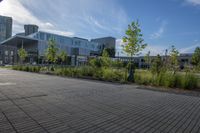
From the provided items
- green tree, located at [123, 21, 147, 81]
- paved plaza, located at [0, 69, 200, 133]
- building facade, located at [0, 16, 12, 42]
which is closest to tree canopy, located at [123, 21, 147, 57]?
green tree, located at [123, 21, 147, 81]

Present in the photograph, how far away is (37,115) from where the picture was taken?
163 inches

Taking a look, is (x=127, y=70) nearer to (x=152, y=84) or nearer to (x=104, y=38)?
(x=152, y=84)

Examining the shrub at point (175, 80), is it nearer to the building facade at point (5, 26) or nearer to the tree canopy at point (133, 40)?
the tree canopy at point (133, 40)

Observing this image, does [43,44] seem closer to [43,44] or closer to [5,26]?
[43,44]

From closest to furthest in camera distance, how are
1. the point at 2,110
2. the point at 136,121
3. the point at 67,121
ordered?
the point at 67,121 < the point at 136,121 < the point at 2,110

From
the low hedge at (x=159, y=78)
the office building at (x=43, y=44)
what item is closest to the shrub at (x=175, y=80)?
the low hedge at (x=159, y=78)

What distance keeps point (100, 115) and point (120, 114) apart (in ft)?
2.03

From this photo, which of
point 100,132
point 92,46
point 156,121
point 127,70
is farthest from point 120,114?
point 92,46

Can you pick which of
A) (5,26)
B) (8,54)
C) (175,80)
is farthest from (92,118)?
(5,26)

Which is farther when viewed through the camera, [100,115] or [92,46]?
[92,46]

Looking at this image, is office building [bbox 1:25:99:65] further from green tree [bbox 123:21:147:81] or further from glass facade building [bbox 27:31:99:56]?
green tree [bbox 123:21:147:81]

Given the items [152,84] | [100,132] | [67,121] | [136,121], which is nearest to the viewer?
[100,132]

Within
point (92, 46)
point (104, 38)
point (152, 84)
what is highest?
point (104, 38)

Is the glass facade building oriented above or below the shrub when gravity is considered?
above
